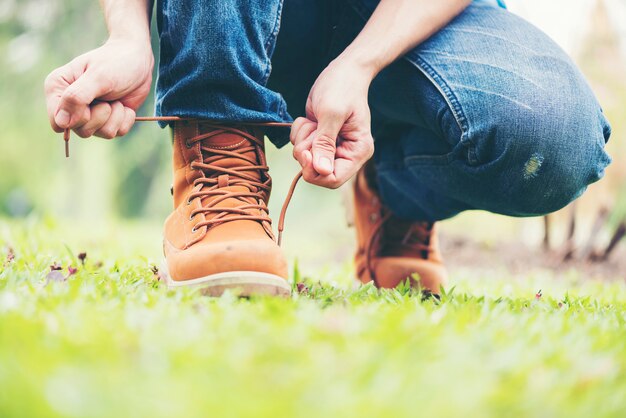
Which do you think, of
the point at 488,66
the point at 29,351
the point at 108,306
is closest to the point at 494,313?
the point at 488,66

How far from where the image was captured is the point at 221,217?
4.14 ft

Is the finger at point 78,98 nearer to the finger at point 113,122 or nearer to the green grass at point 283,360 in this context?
the finger at point 113,122

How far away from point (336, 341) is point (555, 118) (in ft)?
2.95

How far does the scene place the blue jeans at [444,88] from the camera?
127 centimetres

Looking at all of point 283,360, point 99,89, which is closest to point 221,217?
point 99,89

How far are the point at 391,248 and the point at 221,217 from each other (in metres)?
0.81

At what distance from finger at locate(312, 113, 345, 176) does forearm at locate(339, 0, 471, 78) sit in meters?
0.18

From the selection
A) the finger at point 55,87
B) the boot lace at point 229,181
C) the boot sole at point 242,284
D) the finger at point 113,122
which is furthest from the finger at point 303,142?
the finger at point 55,87

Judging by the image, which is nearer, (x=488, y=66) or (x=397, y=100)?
(x=488, y=66)

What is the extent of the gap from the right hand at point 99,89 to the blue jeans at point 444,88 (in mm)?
89

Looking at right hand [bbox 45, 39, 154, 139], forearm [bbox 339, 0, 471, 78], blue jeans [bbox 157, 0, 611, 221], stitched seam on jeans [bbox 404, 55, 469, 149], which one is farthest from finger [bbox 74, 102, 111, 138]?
stitched seam on jeans [bbox 404, 55, 469, 149]

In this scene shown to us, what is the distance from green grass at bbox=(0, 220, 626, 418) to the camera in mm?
607

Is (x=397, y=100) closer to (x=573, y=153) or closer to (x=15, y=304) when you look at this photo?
(x=573, y=153)

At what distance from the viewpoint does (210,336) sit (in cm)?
81
